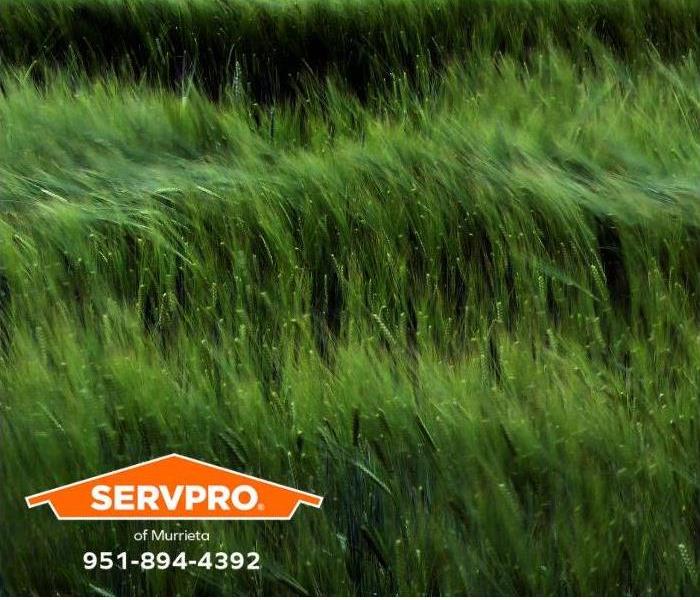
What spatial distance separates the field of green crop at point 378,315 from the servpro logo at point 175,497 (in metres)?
0.02

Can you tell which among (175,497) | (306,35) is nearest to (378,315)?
(175,497)

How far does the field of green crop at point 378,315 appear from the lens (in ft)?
4.43

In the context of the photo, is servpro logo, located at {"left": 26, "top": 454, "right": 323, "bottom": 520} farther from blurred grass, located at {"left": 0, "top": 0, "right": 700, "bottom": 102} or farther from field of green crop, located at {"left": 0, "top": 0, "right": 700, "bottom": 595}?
blurred grass, located at {"left": 0, "top": 0, "right": 700, "bottom": 102}

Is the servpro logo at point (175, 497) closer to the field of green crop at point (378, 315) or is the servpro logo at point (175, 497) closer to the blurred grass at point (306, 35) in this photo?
the field of green crop at point (378, 315)

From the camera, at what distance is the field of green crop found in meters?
1.35

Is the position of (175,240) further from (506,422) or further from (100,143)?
(506,422)

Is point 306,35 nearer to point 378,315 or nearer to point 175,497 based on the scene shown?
point 378,315

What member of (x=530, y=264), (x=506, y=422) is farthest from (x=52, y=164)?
(x=506, y=422)

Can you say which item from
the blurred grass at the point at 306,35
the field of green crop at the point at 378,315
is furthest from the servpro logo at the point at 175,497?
the blurred grass at the point at 306,35

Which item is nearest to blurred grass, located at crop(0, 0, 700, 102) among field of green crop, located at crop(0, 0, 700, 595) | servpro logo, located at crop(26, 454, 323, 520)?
field of green crop, located at crop(0, 0, 700, 595)

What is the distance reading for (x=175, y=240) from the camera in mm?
1759

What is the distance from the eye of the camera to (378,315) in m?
1.58

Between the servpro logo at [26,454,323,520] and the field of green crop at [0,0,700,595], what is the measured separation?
17 millimetres

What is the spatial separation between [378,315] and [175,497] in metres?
0.38
